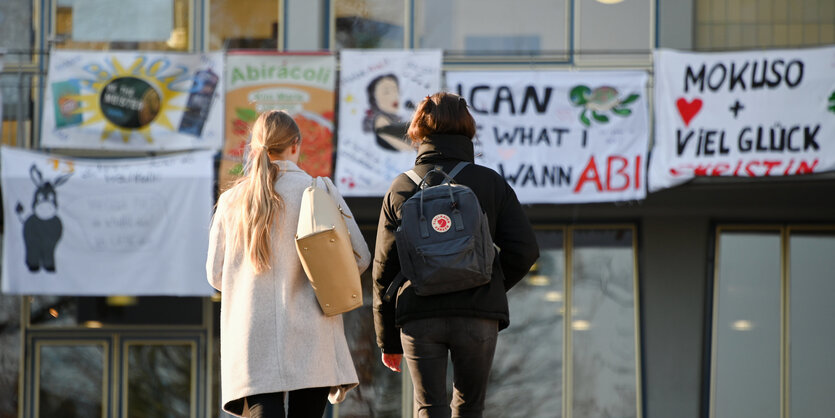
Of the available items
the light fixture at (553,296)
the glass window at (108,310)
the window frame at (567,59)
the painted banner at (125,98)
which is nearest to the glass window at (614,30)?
the window frame at (567,59)

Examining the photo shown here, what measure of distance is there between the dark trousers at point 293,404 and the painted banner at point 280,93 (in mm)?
6432

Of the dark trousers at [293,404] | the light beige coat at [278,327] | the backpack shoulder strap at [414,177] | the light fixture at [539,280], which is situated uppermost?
the backpack shoulder strap at [414,177]

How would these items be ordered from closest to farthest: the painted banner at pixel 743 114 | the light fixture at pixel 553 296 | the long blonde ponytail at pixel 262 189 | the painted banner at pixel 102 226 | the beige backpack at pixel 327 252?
the beige backpack at pixel 327 252 → the long blonde ponytail at pixel 262 189 → the painted banner at pixel 743 114 → the painted banner at pixel 102 226 → the light fixture at pixel 553 296

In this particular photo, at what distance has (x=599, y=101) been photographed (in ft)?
35.6

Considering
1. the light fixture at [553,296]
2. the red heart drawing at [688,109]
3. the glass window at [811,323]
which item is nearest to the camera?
the red heart drawing at [688,109]

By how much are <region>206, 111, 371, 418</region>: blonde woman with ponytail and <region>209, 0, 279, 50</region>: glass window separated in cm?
741

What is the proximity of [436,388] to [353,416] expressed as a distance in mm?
7473

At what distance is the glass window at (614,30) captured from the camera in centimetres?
1184

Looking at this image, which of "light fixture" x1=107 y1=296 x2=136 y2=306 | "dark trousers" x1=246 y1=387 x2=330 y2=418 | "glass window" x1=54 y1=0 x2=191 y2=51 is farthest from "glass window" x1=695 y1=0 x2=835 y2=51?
"dark trousers" x1=246 y1=387 x2=330 y2=418

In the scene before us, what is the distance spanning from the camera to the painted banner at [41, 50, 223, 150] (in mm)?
11203

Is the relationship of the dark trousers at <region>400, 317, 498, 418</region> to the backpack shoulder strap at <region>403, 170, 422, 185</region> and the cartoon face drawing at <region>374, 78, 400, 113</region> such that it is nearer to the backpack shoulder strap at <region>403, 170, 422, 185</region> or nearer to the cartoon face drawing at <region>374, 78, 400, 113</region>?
the backpack shoulder strap at <region>403, 170, 422, 185</region>

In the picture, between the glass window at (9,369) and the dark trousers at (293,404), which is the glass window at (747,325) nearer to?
the glass window at (9,369)

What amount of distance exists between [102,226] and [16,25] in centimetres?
285

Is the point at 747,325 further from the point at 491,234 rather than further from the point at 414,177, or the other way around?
the point at 414,177
